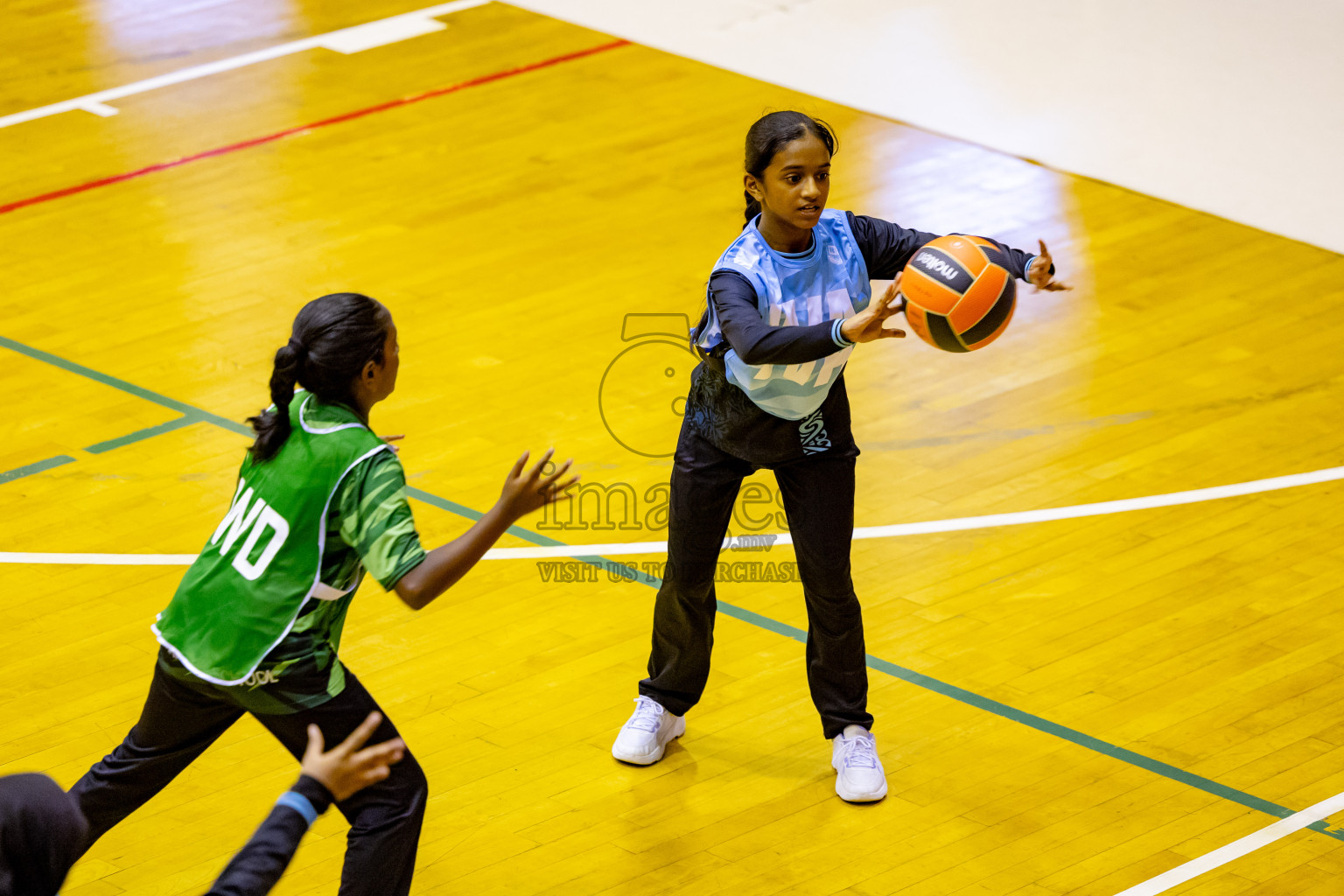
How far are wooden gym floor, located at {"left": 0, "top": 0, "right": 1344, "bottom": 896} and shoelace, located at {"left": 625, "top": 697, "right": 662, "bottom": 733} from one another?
13 cm

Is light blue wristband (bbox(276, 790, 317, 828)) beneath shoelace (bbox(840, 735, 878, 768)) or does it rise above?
above

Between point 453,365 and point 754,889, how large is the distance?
3.60 m

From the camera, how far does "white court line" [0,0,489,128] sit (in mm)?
10982

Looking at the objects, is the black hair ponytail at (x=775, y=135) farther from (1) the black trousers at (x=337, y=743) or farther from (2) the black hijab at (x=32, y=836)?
(2) the black hijab at (x=32, y=836)

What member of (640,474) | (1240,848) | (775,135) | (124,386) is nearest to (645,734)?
(1240,848)

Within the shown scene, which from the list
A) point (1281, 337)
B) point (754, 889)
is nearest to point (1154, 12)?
point (1281, 337)

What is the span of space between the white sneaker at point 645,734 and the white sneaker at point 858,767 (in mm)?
491

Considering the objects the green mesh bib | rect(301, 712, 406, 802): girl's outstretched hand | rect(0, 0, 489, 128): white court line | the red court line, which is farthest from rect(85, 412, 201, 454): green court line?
rect(301, 712, 406, 802): girl's outstretched hand

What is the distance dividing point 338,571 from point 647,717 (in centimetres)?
156

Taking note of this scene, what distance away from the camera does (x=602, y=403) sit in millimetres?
7500

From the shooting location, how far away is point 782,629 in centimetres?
597

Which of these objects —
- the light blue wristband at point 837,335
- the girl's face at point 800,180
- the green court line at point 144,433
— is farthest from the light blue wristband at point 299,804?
the green court line at point 144,433

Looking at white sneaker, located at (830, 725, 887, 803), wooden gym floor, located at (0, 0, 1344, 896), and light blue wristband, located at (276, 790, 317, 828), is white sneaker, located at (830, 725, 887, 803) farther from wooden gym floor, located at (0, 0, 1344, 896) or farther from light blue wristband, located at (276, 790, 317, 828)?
light blue wristband, located at (276, 790, 317, 828)

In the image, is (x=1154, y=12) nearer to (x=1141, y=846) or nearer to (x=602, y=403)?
(x=602, y=403)
